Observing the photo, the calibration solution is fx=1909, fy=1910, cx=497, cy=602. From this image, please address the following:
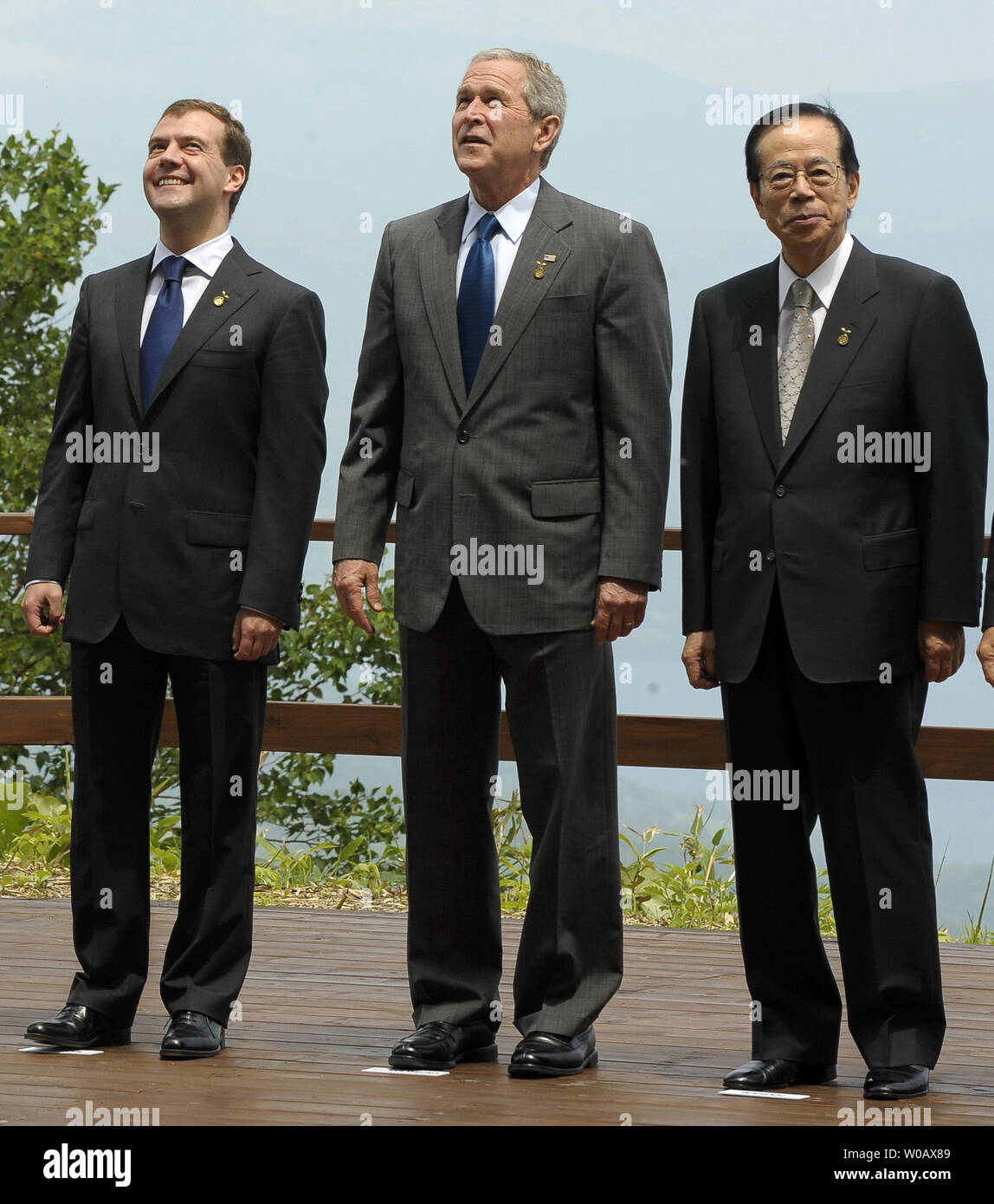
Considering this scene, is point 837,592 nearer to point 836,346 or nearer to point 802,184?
point 836,346

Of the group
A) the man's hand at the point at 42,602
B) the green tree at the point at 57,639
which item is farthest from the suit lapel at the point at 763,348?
the green tree at the point at 57,639

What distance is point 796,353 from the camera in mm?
3428

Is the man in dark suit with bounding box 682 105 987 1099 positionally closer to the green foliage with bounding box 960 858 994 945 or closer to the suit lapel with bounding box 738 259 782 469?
the suit lapel with bounding box 738 259 782 469

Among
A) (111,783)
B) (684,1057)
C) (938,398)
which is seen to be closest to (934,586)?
(938,398)

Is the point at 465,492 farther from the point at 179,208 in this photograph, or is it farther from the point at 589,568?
the point at 179,208

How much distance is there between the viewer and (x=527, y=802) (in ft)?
11.7

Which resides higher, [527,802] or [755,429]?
[755,429]

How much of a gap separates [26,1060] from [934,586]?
1.85 meters

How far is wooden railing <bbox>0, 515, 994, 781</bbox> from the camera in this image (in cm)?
538

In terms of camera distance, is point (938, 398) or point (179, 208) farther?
point (179, 208)

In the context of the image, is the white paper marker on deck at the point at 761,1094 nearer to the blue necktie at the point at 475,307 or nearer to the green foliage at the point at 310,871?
the blue necktie at the point at 475,307

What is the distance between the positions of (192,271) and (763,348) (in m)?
1.16

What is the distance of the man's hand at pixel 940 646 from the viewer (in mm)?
3256
